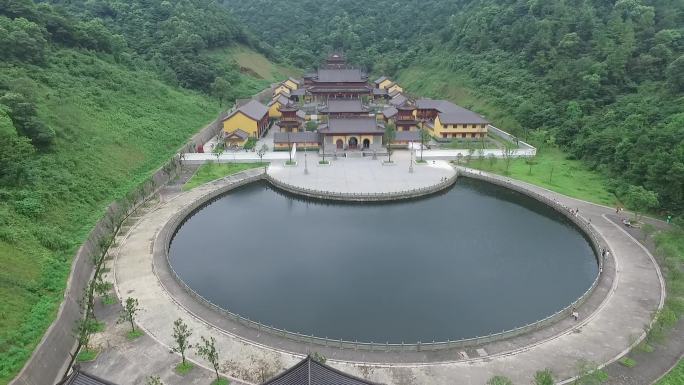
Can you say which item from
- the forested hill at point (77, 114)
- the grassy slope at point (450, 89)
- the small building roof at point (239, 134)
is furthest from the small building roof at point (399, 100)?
the forested hill at point (77, 114)

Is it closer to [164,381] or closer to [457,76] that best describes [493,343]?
[164,381]

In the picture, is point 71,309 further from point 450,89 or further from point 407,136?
point 450,89

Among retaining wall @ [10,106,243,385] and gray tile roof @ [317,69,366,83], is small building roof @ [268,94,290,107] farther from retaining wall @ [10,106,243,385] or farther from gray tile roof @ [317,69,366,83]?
retaining wall @ [10,106,243,385]

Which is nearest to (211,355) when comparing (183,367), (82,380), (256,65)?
(183,367)

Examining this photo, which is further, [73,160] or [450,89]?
[450,89]

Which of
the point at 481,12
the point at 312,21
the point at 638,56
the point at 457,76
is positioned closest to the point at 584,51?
the point at 638,56

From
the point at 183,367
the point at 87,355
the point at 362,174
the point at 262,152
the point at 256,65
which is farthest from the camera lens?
the point at 256,65

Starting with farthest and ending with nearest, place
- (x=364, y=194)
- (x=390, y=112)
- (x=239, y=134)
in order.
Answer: (x=390, y=112) → (x=239, y=134) → (x=364, y=194)
